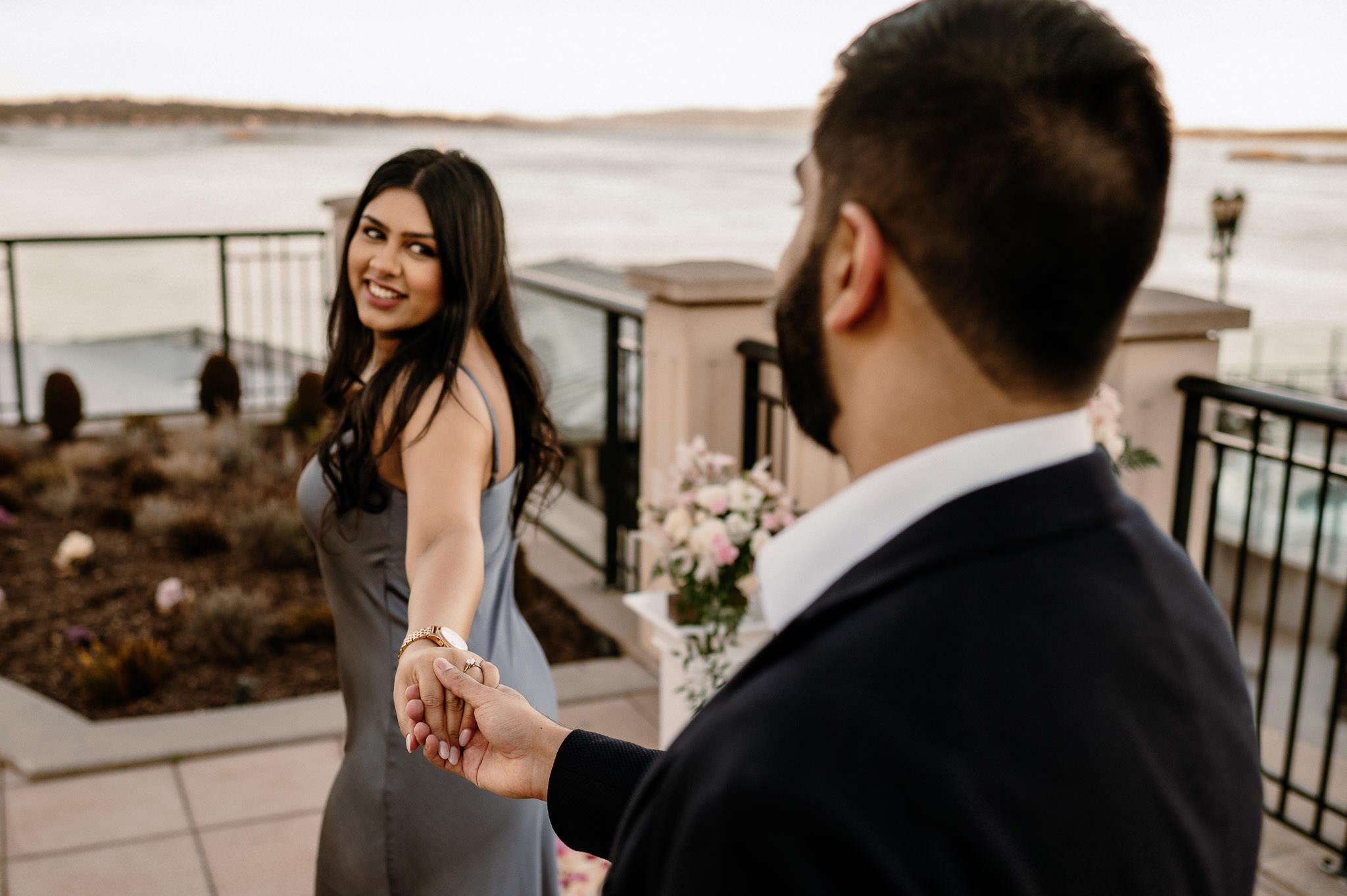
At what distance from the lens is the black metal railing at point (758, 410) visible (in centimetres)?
438

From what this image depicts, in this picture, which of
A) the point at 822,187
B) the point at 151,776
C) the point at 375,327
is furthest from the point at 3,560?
the point at 822,187

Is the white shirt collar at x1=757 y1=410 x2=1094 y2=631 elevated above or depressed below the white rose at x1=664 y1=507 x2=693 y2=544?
above

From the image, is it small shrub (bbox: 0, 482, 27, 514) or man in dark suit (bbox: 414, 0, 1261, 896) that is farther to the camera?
small shrub (bbox: 0, 482, 27, 514)

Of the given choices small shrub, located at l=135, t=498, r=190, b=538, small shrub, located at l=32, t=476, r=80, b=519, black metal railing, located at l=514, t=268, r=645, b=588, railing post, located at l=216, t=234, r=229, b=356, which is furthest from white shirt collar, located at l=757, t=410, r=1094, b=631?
railing post, located at l=216, t=234, r=229, b=356

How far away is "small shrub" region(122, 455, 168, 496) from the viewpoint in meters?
6.67

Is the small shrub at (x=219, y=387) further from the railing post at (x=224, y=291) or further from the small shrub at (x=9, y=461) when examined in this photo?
the small shrub at (x=9, y=461)

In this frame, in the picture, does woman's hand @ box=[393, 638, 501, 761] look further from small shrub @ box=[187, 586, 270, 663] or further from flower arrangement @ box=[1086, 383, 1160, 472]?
small shrub @ box=[187, 586, 270, 663]

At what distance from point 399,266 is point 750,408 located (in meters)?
2.47

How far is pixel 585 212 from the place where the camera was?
7438 centimetres

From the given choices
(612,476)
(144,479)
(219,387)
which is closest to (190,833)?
(612,476)

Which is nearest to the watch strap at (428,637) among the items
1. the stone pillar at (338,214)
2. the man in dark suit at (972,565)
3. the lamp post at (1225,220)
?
the man in dark suit at (972,565)

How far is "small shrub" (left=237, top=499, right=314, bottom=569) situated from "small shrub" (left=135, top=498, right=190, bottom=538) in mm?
440

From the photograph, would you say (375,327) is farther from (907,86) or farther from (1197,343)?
(1197,343)

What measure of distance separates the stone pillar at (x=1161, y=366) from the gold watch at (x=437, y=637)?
240 centimetres
